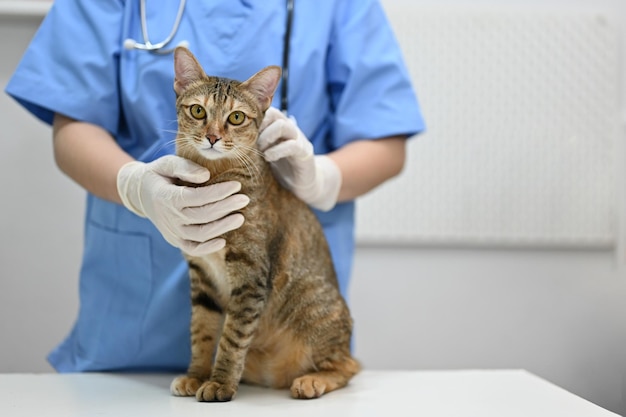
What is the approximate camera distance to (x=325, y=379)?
1.11m

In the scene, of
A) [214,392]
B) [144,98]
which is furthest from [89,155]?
[214,392]

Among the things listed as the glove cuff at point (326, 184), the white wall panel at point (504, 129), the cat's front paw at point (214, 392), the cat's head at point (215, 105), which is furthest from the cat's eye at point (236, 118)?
the white wall panel at point (504, 129)

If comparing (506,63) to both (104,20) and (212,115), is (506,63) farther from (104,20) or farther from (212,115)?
(212,115)

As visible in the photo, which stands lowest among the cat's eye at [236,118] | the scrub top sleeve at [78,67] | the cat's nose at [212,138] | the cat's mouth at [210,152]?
the cat's mouth at [210,152]

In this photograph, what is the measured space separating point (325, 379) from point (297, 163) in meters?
0.34

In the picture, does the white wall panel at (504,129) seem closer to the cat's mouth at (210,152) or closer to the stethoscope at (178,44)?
the stethoscope at (178,44)

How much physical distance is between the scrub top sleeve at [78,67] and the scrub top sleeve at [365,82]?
1.38 feet

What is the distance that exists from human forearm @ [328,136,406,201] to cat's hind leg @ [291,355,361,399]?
→ 0.33 m

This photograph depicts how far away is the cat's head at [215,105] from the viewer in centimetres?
93

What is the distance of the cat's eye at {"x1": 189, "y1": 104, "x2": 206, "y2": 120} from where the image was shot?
93 cm

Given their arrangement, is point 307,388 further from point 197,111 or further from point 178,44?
point 178,44

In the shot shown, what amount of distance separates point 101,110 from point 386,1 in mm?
1267

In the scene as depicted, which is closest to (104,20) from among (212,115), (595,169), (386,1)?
(212,115)

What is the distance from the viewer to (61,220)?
2070 mm
